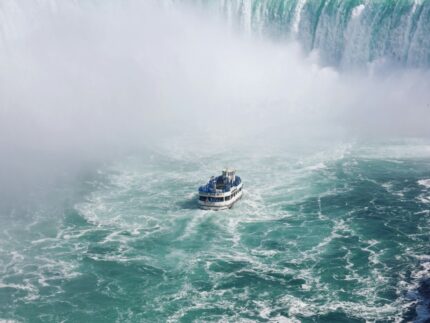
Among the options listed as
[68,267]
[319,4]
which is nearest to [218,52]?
[319,4]

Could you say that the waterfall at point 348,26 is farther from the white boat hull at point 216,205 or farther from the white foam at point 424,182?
the white boat hull at point 216,205

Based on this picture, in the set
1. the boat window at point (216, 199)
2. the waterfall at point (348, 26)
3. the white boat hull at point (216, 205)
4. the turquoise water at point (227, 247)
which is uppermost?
the waterfall at point (348, 26)

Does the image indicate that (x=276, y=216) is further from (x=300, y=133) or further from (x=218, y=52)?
(x=218, y=52)

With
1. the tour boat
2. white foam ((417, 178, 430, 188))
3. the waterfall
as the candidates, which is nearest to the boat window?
the tour boat

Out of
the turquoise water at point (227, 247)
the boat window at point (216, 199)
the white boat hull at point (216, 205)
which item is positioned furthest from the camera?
the white boat hull at point (216, 205)

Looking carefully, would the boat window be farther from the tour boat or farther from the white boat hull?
the white boat hull

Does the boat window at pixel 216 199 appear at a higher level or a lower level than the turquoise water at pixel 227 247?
higher

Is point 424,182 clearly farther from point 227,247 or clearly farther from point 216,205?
point 227,247

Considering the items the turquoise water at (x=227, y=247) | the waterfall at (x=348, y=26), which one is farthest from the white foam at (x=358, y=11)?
the turquoise water at (x=227, y=247)

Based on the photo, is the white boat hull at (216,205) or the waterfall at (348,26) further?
the waterfall at (348,26)

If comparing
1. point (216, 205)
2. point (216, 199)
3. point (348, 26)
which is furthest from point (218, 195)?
point (348, 26)
